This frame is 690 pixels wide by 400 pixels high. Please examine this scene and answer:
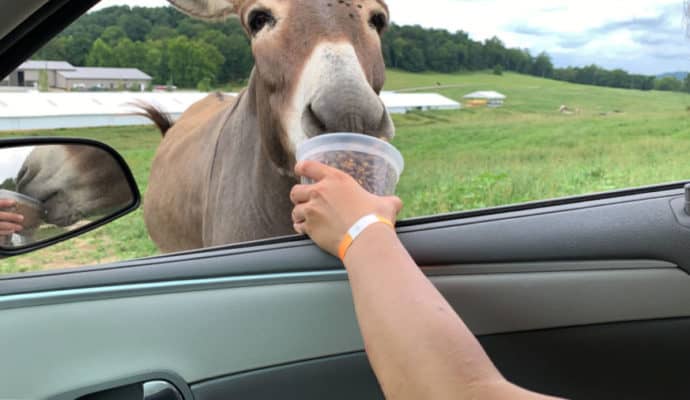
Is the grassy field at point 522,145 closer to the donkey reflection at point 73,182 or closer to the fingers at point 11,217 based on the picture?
the donkey reflection at point 73,182

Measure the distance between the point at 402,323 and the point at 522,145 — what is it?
6.77 feet

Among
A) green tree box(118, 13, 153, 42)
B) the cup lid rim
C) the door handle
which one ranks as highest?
green tree box(118, 13, 153, 42)

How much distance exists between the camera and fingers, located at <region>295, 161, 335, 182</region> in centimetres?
117

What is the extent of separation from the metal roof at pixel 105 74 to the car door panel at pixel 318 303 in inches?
46.7

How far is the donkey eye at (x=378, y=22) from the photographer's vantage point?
2.13 meters

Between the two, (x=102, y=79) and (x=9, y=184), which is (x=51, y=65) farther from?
(x=9, y=184)

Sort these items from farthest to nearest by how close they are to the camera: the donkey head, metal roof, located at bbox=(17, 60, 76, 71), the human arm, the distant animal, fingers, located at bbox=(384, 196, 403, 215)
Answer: the distant animal → the donkey head → metal roof, located at bbox=(17, 60, 76, 71) → fingers, located at bbox=(384, 196, 403, 215) → the human arm

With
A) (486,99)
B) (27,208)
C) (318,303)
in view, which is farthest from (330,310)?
(486,99)

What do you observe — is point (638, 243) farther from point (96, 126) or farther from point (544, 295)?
point (96, 126)

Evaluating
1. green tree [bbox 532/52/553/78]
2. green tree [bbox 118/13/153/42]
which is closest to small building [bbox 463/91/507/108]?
green tree [bbox 532/52/553/78]

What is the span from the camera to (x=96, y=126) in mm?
2836

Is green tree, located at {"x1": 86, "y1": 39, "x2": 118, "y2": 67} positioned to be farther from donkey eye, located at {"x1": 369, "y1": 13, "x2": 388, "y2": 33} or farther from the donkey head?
donkey eye, located at {"x1": 369, "y1": 13, "x2": 388, "y2": 33}

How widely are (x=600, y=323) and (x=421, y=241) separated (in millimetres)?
431

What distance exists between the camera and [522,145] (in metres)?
2.82
